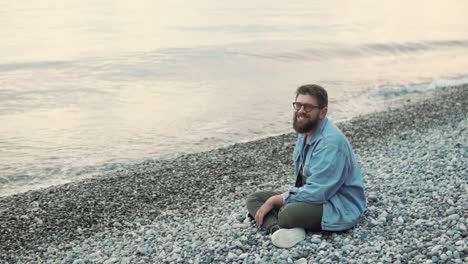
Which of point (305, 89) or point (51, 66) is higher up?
point (305, 89)

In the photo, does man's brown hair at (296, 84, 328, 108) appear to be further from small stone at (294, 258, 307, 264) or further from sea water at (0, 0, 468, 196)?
sea water at (0, 0, 468, 196)

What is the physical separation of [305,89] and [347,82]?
80.7 feet

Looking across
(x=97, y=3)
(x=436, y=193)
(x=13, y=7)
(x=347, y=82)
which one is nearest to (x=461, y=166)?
(x=436, y=193)

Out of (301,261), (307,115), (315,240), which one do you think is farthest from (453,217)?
(307,115)

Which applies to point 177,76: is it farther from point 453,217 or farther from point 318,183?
point 453,217

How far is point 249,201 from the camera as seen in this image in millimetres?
9070

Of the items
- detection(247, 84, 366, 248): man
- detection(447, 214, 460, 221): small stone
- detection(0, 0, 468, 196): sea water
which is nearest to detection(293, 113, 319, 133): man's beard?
detection(247, 84, 366, 248): man

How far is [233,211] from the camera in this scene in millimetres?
10406

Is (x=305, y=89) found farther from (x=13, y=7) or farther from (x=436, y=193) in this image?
(x=13, y=7)

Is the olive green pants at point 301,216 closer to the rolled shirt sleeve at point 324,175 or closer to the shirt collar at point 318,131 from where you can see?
the rolled shirt sleeve at point 324,175

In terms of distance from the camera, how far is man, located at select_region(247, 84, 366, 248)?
25.5ft

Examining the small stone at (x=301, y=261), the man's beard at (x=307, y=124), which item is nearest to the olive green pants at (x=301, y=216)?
the small stone at (x=301, y=261)

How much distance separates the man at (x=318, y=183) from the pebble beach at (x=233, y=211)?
226 millimetres

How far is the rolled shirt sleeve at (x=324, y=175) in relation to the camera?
25.3 feet
